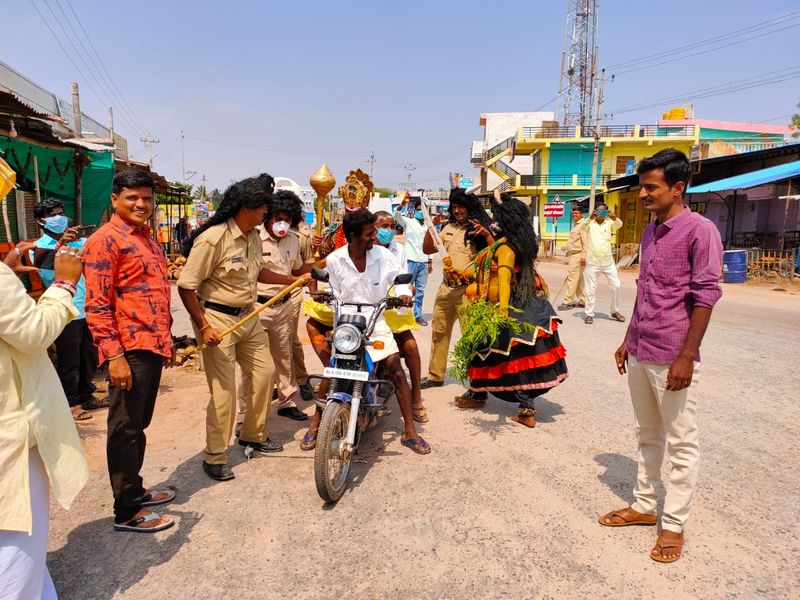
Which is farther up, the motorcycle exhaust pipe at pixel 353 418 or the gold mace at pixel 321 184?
the gold mace at pixel 321 184

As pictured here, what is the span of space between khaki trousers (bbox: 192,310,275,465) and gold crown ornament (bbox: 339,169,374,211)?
2.55 meters

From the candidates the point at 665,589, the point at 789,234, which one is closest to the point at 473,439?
the point at 665,589

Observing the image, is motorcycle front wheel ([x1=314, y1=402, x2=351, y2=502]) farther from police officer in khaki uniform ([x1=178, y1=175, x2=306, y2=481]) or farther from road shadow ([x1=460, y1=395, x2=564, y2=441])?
→ road shadow ([x1=460, y1=395, x2=564, y2=441])

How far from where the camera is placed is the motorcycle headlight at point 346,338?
355 centimetres

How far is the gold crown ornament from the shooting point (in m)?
6.02

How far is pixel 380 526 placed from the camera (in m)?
3.11

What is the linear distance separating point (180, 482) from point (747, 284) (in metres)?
15.4

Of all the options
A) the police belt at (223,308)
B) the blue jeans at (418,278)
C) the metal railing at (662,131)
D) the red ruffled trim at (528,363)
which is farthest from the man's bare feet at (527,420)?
the metal railing at (662,131)

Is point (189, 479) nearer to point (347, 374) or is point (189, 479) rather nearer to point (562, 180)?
point (347, 374)

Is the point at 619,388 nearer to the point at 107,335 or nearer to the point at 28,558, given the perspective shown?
the point at 107,335

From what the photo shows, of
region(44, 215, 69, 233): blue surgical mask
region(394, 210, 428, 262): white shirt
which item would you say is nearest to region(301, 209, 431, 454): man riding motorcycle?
region(44, 215, 69, 233): blue surgical mask

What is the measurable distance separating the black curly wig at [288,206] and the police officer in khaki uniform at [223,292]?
2.90 feet

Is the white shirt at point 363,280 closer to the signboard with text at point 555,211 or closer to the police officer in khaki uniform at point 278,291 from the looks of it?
the police officer in khaki uniform at point 278,291

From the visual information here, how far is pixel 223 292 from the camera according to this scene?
3680mm
